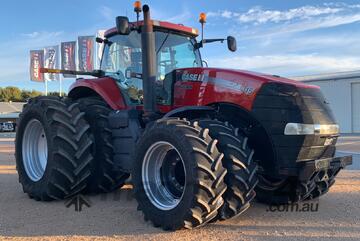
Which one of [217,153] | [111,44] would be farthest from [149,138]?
[111,44]

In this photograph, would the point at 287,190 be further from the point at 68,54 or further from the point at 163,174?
the point at 68,54

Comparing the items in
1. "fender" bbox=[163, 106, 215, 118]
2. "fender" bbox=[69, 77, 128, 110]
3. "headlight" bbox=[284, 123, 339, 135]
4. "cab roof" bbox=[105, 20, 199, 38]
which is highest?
"cab roof" bbox=[105, 20, 199, 38]

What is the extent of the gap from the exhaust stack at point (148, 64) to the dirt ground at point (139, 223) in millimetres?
1449

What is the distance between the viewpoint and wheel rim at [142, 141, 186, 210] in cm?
510

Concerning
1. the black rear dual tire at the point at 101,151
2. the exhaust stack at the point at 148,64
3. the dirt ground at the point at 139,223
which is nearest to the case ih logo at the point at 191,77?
the exhaust stack at the point at 148,64

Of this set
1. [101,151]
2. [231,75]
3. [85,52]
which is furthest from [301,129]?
[85,52]

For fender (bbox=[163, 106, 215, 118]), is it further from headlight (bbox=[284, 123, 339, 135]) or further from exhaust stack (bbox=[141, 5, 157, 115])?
headlight (bbox=[284, 123, 339, 135])

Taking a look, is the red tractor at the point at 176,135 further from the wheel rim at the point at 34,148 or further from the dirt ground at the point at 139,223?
the dirt ground at the point at 139,223

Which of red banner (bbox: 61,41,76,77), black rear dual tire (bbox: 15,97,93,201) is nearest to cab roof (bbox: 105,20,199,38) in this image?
black rear dual tire (bbox: 15,97,93,201)

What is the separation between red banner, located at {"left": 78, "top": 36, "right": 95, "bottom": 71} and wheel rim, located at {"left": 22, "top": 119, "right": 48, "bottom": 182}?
71.7 feet

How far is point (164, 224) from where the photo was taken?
4734 mm

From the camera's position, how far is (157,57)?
642 centimetres

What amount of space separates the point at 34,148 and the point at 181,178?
9.92ft

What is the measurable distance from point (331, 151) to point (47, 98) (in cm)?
412
